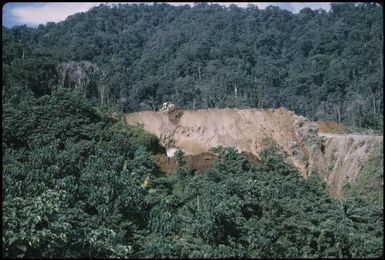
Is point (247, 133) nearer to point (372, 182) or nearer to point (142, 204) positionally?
point (372, 182)

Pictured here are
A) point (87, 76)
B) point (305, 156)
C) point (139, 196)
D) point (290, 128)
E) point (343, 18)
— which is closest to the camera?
point (139, 196)

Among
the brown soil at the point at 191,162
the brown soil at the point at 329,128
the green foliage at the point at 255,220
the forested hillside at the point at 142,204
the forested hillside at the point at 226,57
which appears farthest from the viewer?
the forested hillside at the point at 226,57

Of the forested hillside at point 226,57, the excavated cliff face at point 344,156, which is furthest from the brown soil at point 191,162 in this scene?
the forested hillside at point 226,57

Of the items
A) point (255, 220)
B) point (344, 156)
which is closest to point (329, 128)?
point (344, 156)

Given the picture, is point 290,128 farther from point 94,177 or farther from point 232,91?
A: point 232,91

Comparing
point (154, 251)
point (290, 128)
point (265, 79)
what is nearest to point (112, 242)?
point (154, 251)

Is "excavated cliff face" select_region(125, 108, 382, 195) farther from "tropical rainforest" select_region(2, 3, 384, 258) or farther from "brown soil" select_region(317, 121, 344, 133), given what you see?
"tropical rainforest" select_region(2, 3, 384, 258)

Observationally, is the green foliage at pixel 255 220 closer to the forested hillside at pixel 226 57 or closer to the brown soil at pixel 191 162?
the brown soil at pixel 191 162
